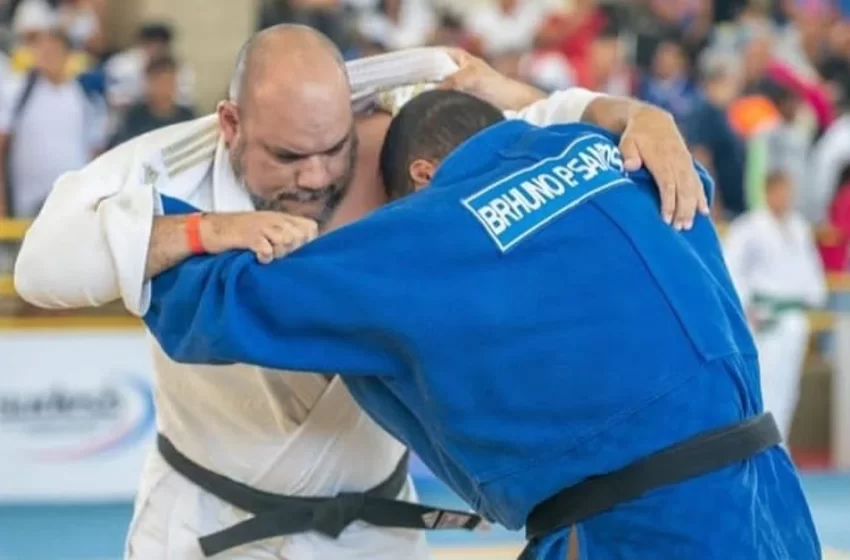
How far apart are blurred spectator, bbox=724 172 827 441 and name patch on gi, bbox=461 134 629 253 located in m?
7.32

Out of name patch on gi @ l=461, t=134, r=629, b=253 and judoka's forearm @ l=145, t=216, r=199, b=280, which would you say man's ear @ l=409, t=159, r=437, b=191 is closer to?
name patch on gi @ l=461, t=134, r=629, b=253

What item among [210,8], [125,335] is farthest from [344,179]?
[210,8]

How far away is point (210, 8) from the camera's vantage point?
12.7 m

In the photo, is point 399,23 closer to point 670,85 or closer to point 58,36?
point 670,85

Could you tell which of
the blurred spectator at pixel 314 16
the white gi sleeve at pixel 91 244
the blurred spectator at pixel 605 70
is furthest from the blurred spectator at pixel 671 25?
the white gi sleeve at pixel 91 244

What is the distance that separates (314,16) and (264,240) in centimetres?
907

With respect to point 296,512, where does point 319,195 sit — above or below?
above

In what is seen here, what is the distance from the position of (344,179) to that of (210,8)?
9.40 m

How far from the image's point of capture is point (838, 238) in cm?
1185

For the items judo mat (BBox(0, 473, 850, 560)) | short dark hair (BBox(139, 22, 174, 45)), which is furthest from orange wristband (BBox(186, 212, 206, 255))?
short dark hair (BBox(139, 22, 174, 45))

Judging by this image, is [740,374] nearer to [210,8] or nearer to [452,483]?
[452,483]

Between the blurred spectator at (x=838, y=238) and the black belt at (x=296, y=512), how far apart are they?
27.3ft

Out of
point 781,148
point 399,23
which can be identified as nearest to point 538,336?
point 781,148

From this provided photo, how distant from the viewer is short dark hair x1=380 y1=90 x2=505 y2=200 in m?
3.45
